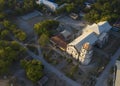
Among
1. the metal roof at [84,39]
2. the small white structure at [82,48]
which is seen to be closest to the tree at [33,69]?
the small white structure at [82,48]

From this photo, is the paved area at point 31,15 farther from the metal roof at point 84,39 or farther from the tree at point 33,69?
the tree at point 33,69

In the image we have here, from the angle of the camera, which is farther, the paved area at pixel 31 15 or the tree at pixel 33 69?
the paved area at pixel 31 15

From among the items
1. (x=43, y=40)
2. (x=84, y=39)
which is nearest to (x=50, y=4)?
(x=43, y=40)

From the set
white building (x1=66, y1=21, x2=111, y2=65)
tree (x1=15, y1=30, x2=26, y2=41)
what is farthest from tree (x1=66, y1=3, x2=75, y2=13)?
tree (x1=15, y1=30, x2=26, y2=41)

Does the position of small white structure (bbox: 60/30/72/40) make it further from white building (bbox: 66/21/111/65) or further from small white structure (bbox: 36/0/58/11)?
small white structure (bbox: 36/0/58/11)

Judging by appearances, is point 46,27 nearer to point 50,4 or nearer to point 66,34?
point 66,34

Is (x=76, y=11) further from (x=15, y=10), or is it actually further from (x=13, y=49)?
(x=13, y=49)
